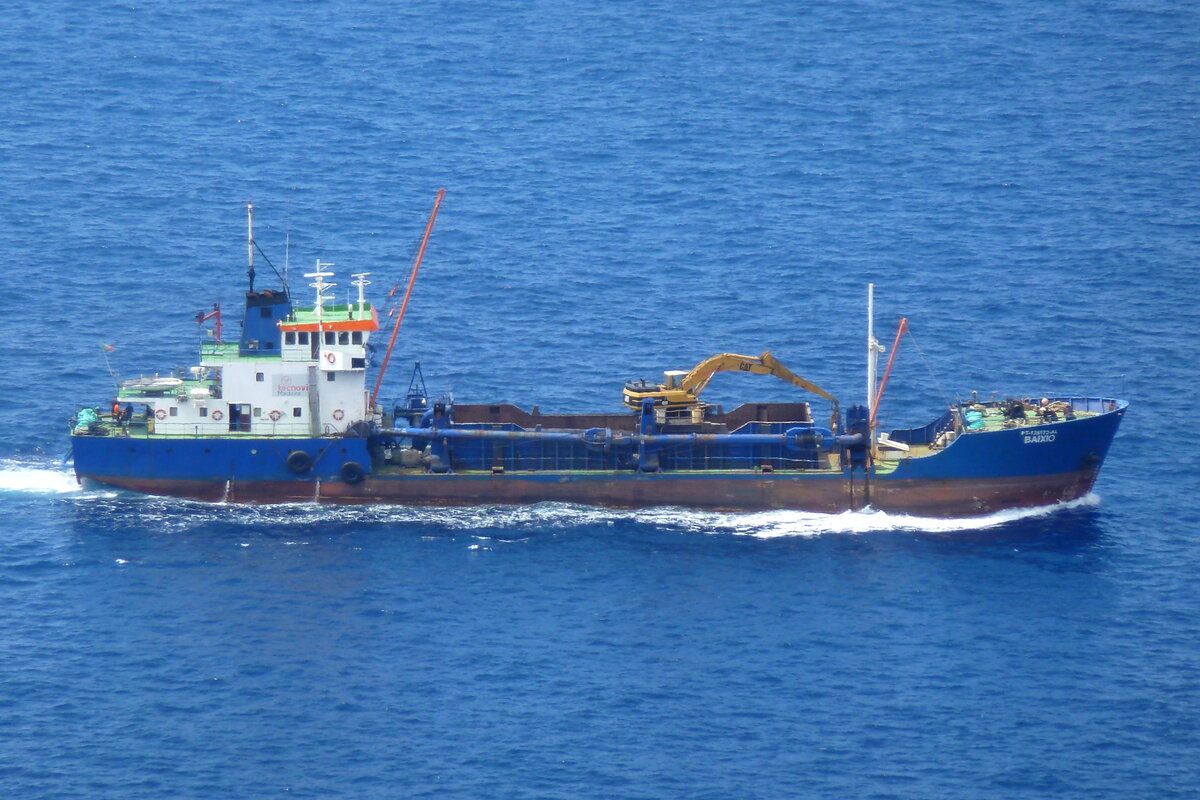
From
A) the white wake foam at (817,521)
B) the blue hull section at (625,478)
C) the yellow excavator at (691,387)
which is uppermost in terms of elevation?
the yellow excavator at (691,387)

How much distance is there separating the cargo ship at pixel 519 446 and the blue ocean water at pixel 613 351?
5.26 ft

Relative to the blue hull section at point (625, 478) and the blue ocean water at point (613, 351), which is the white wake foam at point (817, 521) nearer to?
the blue ocean water at point (613, 351)

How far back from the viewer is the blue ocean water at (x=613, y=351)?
71.7 metres

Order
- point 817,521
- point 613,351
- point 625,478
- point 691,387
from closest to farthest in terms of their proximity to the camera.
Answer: point 817,521 < point 625,478 < point 691,387 < point 613,351

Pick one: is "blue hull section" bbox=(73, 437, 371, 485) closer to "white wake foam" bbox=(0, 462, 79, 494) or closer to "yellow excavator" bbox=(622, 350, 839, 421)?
"white wake foam" bbox=(0, 462, 79, 494)

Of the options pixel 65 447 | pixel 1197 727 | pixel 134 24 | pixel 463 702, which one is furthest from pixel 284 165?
pixel 1197 727

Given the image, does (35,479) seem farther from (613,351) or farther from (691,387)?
(613,351)

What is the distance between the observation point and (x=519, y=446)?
303 feet

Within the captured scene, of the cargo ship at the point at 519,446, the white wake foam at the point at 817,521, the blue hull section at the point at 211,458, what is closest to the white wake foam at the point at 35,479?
the blue hull section at the point at 211,458

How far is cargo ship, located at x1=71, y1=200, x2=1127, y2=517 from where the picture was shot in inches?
3563

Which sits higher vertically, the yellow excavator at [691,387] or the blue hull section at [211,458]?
the yellow excavator at [691,387]

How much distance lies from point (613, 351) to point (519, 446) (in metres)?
17.2

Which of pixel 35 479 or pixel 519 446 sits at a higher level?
pixel 519 446

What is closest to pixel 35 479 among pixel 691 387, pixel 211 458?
pixel 211 458
